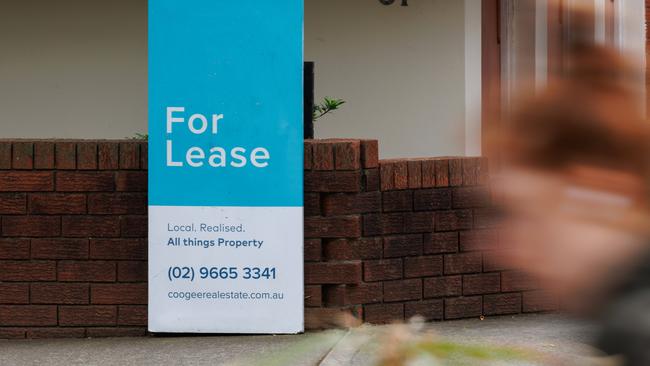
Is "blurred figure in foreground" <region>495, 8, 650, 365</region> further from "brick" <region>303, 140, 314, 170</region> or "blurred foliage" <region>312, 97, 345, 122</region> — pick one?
"blurred foliage" <region>312, 97, 345, 122</region>

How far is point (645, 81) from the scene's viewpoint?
204cm

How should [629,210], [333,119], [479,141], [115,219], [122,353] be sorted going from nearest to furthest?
[629,210] → [479,141] → [122,353] → [115,219] → [333,119]

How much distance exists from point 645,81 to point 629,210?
12.0 inches

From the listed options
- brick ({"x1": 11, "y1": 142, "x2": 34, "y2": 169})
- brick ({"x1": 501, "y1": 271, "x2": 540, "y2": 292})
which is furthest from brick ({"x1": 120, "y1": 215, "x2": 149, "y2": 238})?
brick ({"x1": 501, "y1": 271, "x2": 540, "y2": 292})

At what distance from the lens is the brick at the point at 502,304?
774cm

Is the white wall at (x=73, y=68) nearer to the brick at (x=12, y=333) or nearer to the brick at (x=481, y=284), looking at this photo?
the brick at (x=12, y=333)

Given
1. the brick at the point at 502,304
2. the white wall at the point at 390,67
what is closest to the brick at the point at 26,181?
the brick at the point at 502,304

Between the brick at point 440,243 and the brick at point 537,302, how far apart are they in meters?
0.70

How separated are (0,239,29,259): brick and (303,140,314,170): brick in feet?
5.91

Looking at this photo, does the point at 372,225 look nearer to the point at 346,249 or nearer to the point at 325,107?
the point at 346,249

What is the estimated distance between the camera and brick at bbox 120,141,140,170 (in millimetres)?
7070

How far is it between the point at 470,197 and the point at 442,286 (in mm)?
618

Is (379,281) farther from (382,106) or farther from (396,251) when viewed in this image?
(382,106)

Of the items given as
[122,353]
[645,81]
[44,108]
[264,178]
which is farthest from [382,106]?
[645,81]
